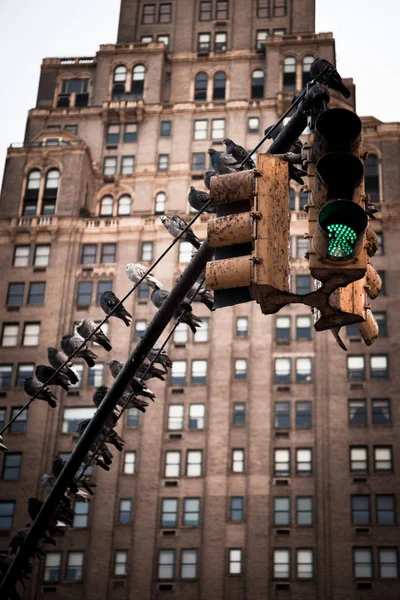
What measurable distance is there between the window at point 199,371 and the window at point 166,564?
11921mm

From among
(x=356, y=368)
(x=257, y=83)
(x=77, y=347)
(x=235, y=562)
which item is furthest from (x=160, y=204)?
(x=77, y=347)

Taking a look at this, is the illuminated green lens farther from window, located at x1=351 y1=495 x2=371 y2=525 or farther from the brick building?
window, located at x1=351 y1=495 x2=371 y2=525

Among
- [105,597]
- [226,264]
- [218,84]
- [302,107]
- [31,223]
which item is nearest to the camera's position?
[226,264]

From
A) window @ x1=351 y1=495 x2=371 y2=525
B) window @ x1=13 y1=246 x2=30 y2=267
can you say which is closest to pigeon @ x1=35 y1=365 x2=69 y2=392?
window @ x1=351 y1=495 x2=371 y2=525

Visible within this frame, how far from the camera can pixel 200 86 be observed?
98438 millimetres

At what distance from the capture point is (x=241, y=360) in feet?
265

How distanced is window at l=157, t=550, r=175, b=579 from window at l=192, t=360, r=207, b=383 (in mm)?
11921

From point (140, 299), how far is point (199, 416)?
34.6ft

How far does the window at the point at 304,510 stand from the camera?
7544 centimetres

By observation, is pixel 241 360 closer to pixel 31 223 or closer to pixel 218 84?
pixel 31 223

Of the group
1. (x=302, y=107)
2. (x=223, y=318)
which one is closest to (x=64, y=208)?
(x=223, y=318)

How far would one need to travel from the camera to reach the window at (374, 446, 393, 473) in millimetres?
76625

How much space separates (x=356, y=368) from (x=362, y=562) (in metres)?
13.5

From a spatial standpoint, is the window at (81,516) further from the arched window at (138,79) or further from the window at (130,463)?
the arched window at (138,79)
